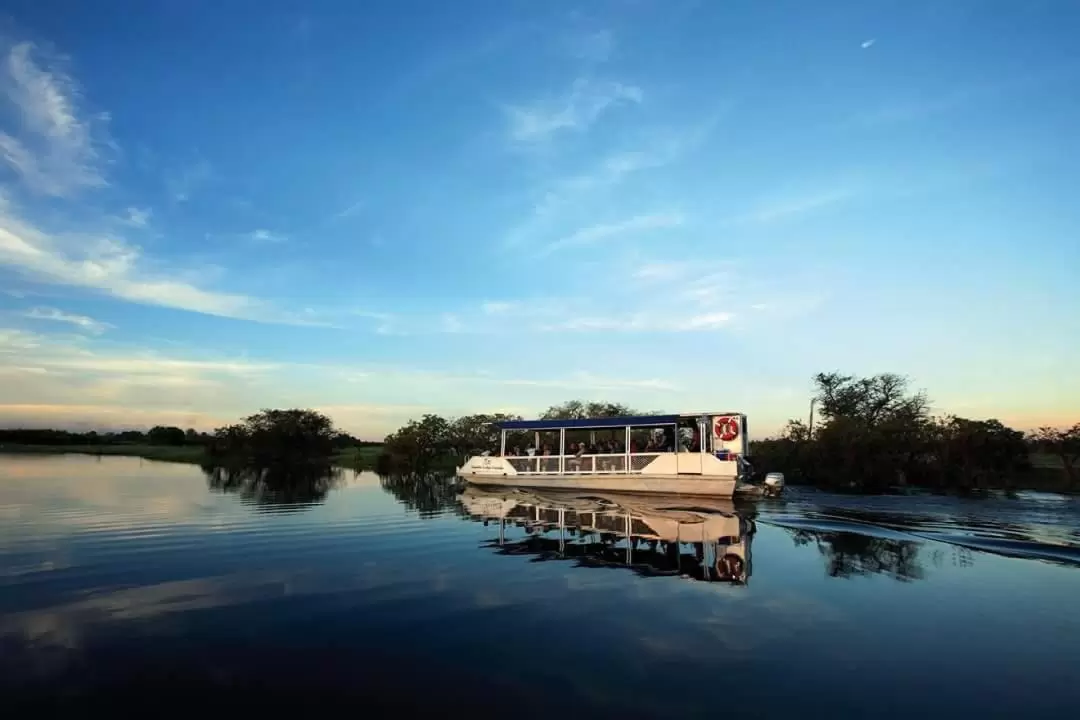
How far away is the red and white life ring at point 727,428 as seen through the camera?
2948 cm

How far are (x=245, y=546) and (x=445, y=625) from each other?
897 cm

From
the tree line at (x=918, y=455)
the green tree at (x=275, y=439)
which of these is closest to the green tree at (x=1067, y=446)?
the tree line at (x=918, y=455)

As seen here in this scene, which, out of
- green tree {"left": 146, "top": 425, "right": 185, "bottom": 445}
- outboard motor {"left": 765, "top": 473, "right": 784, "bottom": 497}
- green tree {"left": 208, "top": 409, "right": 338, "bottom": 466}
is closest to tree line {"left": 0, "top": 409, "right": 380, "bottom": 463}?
green tree {"left": 208, "top": 409, "right": 338, "bottom": 466}

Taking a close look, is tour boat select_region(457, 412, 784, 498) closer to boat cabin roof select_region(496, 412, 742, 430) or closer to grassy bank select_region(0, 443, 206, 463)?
boat cabin roof select_region(496, 412, 742, 430)

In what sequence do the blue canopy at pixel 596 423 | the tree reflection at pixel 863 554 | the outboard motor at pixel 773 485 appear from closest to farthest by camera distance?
the tree reflection at pixel 863 554 < the outboard motor at pixel 773 485 < the blue canopy at pixel 596 423

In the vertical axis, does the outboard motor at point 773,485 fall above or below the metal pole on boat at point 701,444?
below

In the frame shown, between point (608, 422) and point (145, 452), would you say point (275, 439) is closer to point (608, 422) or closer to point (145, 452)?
point (145, 452)

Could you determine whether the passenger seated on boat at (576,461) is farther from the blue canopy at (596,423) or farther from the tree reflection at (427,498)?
the tree reflection at (427,498)

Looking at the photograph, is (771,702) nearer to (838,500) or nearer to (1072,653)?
(1072,653)

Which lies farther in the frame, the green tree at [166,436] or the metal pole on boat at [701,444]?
the green tree at [166,436]

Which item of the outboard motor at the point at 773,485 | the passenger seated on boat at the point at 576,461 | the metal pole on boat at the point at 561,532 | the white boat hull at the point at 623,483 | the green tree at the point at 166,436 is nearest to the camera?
the metal pole on boat at the point at 561,532

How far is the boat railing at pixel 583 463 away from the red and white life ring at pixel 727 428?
2.99 m

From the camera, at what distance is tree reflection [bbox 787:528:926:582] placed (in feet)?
42.2

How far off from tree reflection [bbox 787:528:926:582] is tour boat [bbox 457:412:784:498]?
33.0ft
